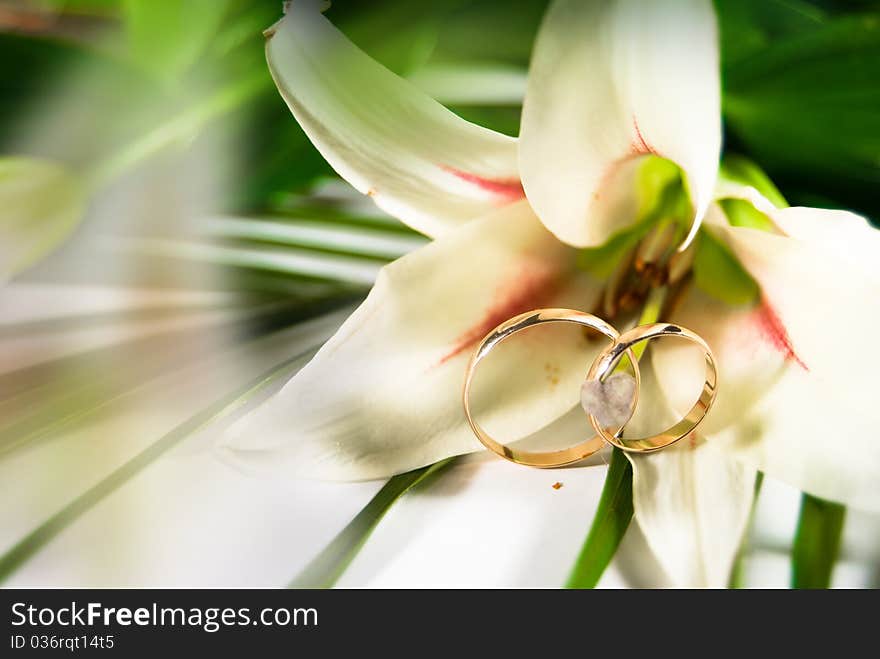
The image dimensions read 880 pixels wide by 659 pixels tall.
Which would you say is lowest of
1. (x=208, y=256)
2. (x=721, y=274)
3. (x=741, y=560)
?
(x=741, y=560)

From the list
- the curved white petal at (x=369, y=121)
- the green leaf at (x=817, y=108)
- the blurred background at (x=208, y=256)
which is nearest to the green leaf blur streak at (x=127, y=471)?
the blurred background at (x=208, y=256)

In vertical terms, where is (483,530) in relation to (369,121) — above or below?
below

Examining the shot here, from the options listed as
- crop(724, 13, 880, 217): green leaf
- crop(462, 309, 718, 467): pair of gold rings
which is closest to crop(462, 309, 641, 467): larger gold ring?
crop(462, 309, 718, 467): pair of gold rings

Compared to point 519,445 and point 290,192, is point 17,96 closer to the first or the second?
point 290,192

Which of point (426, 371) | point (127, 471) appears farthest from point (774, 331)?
point (127, 471)

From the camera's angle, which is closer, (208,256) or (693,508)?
(693,508)

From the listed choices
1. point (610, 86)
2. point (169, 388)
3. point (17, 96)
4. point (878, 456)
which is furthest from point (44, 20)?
point (878, 456)

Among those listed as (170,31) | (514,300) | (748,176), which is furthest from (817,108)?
(170,31)

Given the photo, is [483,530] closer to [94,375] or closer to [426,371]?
[426,371]
